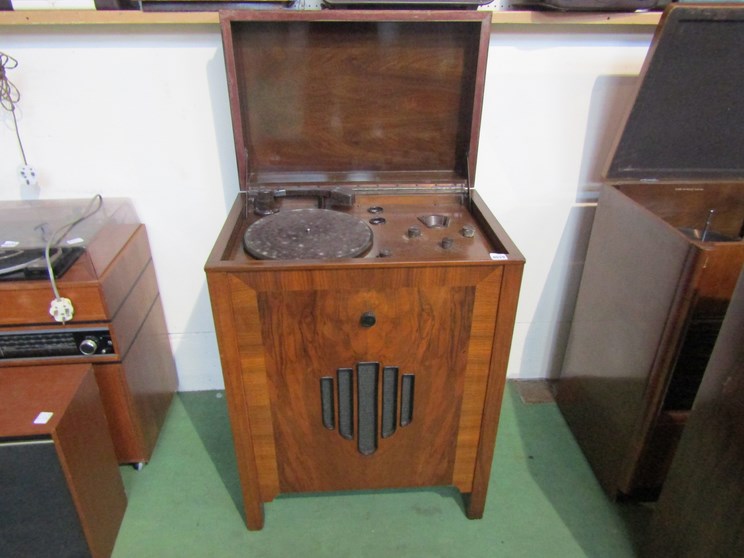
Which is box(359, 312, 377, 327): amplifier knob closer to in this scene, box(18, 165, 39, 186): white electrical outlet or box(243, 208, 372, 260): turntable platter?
box(243, 208, 372, 260): turntable platter

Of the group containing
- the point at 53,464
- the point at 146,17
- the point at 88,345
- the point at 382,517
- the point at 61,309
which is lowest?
the point at 382,517

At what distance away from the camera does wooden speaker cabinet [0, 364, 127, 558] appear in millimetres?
1018

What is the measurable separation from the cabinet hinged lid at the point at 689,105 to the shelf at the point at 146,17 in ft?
0.60

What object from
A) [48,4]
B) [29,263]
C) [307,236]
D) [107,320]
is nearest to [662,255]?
[307,236]

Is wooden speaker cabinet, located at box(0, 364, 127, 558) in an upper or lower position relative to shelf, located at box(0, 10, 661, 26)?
lower

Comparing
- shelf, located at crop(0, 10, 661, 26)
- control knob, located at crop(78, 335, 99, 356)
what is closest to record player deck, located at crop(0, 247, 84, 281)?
control knob, located at crop(78, 335, 99, 356)

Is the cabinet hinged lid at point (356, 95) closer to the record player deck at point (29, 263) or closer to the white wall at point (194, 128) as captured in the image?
the white wall at point (194, 128)

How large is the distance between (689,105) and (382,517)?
4.41 feet

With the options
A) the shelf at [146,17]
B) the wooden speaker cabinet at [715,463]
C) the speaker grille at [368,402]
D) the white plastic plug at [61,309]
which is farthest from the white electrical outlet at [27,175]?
the wooden speaker cabinet at [715,463]

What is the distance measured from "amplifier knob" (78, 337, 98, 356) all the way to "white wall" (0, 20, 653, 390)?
423 mm

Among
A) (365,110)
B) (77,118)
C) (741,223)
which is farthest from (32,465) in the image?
(741,223)

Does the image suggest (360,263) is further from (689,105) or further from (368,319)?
(689,105)

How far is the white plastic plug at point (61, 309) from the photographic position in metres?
1.16

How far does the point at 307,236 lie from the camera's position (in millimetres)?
1101
